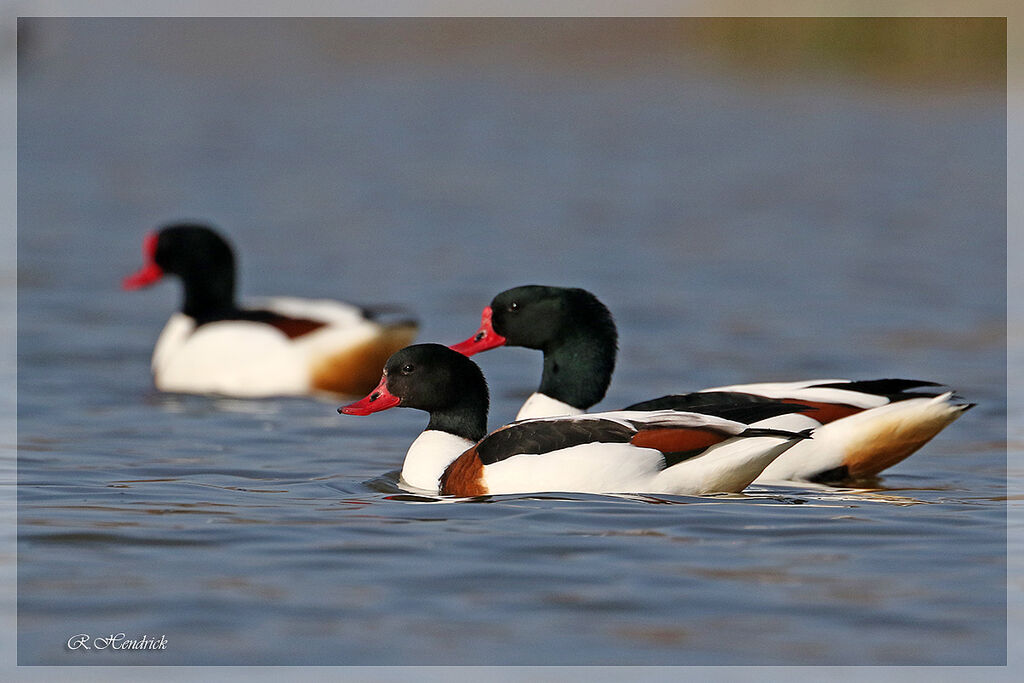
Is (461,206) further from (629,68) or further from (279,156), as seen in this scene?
(629,68)

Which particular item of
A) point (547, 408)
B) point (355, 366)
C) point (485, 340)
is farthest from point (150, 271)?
point (547, 408)

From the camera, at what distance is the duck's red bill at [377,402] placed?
728cm

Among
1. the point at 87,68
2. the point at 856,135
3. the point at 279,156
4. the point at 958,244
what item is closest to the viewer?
the point at 958,244

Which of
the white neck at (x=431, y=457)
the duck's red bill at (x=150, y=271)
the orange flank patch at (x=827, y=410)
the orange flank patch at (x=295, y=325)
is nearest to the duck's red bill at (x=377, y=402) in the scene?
the white neck at (x=431, y=457)

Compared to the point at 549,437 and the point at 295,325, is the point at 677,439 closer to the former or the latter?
the point at 549,437

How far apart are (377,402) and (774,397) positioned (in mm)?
1641

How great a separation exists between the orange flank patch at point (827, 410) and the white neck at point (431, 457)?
53.2 inches

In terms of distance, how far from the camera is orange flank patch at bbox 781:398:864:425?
7.19 m

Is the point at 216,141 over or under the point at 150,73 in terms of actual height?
under

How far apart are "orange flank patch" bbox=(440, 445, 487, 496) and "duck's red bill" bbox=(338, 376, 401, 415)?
0.50 m

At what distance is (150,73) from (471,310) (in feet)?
83.2

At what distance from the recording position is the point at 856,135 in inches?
1056

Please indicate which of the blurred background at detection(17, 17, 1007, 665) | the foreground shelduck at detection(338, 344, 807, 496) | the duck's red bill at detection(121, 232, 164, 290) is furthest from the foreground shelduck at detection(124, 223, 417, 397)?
the foreground shelduck at detection(338, 344, 807, 496)

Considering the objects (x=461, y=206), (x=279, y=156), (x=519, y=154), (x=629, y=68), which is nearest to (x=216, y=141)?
(x=279, y=156)
